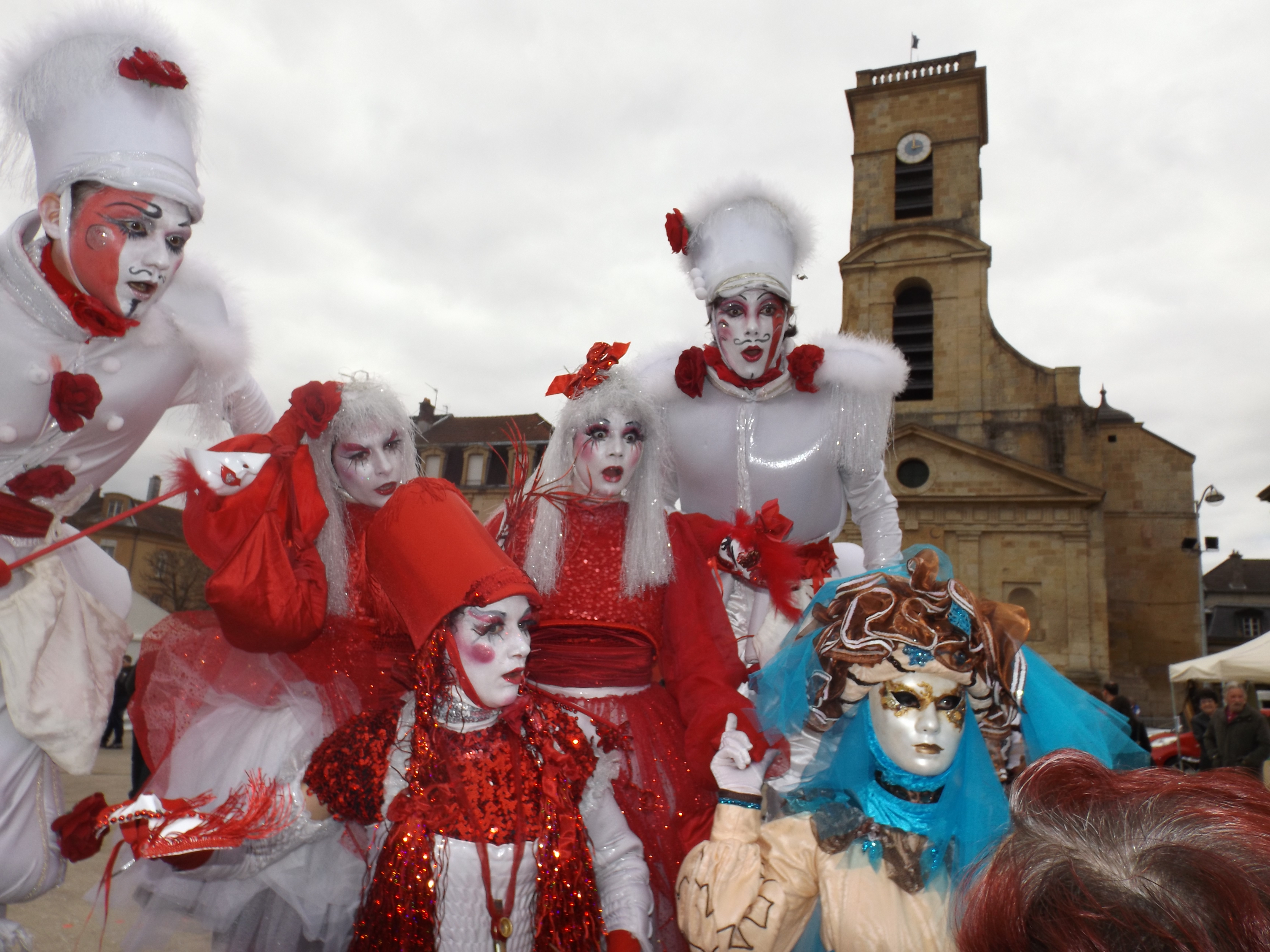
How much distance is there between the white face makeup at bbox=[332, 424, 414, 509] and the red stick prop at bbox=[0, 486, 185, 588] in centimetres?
62

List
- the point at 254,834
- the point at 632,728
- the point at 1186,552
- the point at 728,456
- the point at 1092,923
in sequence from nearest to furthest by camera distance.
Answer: the point at 1092,923 < the point at 254,834 < the point at 632,728 < the point at 728,456 < the point at 1186,552

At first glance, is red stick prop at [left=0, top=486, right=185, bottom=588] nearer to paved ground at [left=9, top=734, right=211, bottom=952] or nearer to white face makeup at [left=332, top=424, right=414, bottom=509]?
white face makeup at [left=332, top=424, right=414, bottom=509]

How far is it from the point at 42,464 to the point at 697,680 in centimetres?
197

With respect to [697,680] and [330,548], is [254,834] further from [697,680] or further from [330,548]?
[697,680]

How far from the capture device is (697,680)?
260 cm

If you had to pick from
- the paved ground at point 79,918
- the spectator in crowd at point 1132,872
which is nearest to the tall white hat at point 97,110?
the paved ground at point 79,918

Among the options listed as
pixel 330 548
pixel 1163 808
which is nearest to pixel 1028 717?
pixel 1163 808

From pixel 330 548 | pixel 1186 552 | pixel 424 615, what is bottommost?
pixel 424 615

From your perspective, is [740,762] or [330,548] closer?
[740,762]

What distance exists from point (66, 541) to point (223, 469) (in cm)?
46

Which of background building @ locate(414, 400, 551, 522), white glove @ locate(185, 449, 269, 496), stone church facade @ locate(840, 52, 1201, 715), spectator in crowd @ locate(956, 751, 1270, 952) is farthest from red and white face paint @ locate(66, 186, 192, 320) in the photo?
stone church facade @ locate(840, 52, 1201, 715)

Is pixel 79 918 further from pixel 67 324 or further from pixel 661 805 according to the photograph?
pixel 661 805

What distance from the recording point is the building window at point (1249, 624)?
46.0m

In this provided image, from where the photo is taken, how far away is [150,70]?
2408 millimetres
